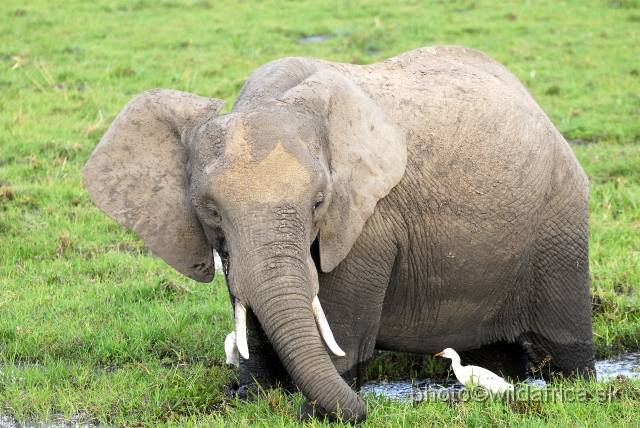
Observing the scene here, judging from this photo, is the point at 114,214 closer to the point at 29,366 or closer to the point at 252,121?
the point at 252,121

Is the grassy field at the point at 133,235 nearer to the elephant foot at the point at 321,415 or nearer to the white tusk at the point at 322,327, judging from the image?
the elephant foot at the point at 321,415

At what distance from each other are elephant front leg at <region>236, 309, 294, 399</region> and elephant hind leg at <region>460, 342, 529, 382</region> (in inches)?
48.6

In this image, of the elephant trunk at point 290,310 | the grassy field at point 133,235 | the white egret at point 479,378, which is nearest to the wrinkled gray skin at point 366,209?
the elephant trunk at point 290,310

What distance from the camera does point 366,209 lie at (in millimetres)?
4398

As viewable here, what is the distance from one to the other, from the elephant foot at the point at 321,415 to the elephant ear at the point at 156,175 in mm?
768

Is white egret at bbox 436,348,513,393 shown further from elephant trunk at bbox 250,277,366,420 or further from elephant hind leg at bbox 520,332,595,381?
elephant trunk at bbox 250,277,366,420

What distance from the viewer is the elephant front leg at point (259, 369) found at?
4.71 m

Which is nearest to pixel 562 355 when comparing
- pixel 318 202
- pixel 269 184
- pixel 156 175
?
pixel 318 202

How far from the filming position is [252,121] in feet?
13.4

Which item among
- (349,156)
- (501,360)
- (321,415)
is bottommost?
(501,360)

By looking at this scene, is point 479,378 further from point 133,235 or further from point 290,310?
point 133,235

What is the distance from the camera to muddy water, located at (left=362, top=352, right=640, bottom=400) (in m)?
5.27

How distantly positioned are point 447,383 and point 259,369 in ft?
4.19

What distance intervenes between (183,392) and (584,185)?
2276 mm
